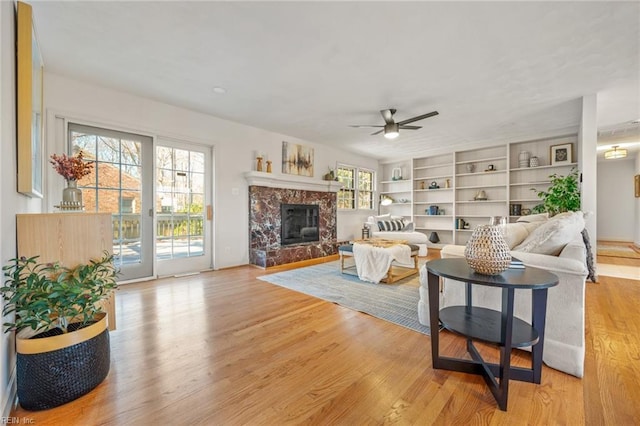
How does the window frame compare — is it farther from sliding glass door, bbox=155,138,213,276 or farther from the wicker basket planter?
the wicker basket planter

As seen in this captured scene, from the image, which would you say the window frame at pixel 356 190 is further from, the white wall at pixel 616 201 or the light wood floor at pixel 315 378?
the white wall at pixel 616 201

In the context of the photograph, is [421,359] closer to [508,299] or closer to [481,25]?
[508,299]

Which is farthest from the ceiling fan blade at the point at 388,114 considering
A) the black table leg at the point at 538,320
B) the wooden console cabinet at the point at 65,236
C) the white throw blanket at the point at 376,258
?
the wooden console cabinet at the point at 65,236

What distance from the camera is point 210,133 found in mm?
4480

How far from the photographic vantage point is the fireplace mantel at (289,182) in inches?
193

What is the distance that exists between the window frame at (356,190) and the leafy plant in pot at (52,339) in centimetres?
575

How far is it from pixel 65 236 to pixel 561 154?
7.64m

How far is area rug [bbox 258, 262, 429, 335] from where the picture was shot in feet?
8.35

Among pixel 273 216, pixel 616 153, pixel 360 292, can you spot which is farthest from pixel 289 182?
pixel 616 153

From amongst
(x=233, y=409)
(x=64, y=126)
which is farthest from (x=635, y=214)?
(x=64, y=126)

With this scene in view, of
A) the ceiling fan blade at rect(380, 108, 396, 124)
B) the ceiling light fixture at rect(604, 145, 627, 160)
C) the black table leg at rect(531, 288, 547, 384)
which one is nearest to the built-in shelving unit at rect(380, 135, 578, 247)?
the ceiling light fixture at rect(604, 145, 627, 160)

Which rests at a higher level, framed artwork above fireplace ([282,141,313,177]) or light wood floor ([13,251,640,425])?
framed artwork above fireplace ([282,141,313,177])

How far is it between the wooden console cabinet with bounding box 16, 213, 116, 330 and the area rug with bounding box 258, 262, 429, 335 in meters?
2.04

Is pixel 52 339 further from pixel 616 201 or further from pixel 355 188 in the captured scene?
pixel 616 201
